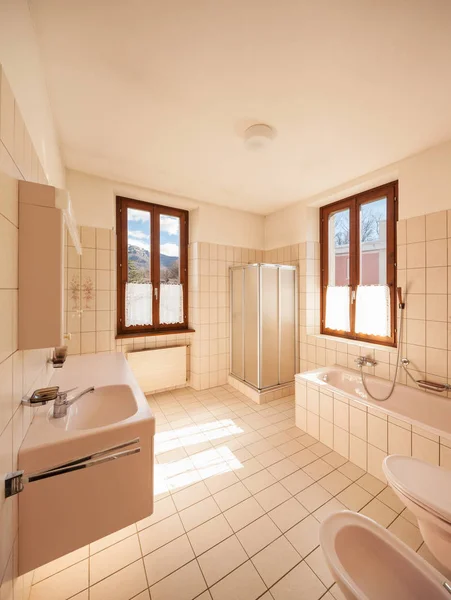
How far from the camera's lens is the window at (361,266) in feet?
7.86

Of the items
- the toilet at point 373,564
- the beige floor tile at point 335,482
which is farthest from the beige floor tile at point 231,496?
the toilet at point 373,564

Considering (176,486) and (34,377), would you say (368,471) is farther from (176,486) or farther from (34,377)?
(34,377)

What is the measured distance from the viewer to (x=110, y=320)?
258 centimetres

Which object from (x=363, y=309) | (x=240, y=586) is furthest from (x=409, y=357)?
(x=240, y=586)

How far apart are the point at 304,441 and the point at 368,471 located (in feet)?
1.64

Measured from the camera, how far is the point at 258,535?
1286mm

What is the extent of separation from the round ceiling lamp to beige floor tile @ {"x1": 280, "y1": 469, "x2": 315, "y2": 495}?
7.89 feet

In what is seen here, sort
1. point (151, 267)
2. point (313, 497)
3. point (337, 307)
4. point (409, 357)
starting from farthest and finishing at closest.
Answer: point (151, 267) → point (337, 307) → point (409, 357) → point (313, 497)

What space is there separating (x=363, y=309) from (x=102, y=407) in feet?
8.49

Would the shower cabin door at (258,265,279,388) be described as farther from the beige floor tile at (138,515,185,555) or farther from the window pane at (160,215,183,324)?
the beige floor tile at (138,515,185,555)

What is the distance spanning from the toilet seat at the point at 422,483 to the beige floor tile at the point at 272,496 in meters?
0.68

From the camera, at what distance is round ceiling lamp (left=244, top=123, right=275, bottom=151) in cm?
171

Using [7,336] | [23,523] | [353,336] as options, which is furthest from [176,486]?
[353,336]

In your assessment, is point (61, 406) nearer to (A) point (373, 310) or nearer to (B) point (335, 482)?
(B) point (335, 482)
